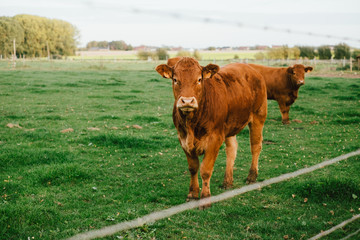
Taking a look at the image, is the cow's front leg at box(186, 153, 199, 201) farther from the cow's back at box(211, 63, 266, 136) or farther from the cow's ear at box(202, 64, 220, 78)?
the cow's ear at box(202, 64, 220, 78)

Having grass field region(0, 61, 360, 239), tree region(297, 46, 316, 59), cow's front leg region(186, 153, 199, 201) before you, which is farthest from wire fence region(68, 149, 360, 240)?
tree region(297, 46, 316, 59)

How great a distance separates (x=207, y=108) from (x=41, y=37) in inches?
3583

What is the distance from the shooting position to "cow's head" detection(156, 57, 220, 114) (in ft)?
14.9

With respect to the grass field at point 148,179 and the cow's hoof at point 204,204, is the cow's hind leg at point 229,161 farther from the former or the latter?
the cow's hoof at point 204,204

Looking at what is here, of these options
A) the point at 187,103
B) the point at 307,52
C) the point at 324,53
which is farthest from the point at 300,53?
the point at 187,103

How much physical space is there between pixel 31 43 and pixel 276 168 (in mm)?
86910

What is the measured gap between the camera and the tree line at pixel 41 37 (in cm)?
7606

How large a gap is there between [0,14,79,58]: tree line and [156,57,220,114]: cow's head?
7486 cm

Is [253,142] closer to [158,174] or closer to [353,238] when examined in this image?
[158,174]

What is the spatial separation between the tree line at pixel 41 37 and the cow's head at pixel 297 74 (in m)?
69.9

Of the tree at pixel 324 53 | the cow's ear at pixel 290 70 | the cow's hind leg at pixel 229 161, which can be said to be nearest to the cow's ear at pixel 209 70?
the cow's hind leg at pixel 229 161

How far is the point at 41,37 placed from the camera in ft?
284

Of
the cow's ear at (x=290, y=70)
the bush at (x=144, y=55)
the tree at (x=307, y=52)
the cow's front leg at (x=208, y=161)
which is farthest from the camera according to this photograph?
the bush at (x=144, y=55)

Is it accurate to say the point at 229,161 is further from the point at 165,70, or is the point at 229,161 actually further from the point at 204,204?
the point at 165,70
